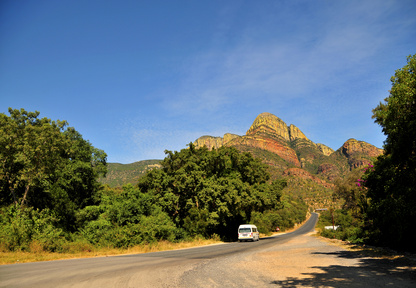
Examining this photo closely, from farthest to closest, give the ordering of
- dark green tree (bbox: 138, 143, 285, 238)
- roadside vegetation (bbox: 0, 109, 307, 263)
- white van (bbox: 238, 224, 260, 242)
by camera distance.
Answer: white van (bbox: 238, 224, 260, 242)
dark green tree (bbox: 138, 143, 285, 238)
roadside vegetation (bbox: 0, 109, 307, 263)

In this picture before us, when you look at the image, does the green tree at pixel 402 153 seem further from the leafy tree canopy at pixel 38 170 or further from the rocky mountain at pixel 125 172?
the rocky mountain at pixel 125 172

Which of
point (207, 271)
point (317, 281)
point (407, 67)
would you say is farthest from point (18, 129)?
point (407, 67)

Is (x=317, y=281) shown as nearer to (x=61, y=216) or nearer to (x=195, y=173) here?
(x=195, y=173)

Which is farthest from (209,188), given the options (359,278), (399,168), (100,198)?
(359,278)

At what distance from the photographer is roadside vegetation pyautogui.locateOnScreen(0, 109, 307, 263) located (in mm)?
20672

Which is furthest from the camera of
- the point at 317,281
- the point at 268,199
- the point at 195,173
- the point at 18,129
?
the point at 268,199

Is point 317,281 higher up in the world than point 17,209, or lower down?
lower down

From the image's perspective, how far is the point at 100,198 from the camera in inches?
1286

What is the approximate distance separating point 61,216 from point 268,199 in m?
23.1

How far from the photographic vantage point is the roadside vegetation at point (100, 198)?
67.8ft

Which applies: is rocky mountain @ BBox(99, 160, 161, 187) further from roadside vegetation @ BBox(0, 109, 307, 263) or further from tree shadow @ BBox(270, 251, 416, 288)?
tree shadow @ BBox(270, 251, 416, 288)

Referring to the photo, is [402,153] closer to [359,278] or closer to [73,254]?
[359,278]

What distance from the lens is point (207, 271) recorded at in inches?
358

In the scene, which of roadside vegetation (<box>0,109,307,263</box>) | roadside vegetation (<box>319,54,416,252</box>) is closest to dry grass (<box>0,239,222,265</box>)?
roadside vegetation (<box>0,109,307,263</box>)
